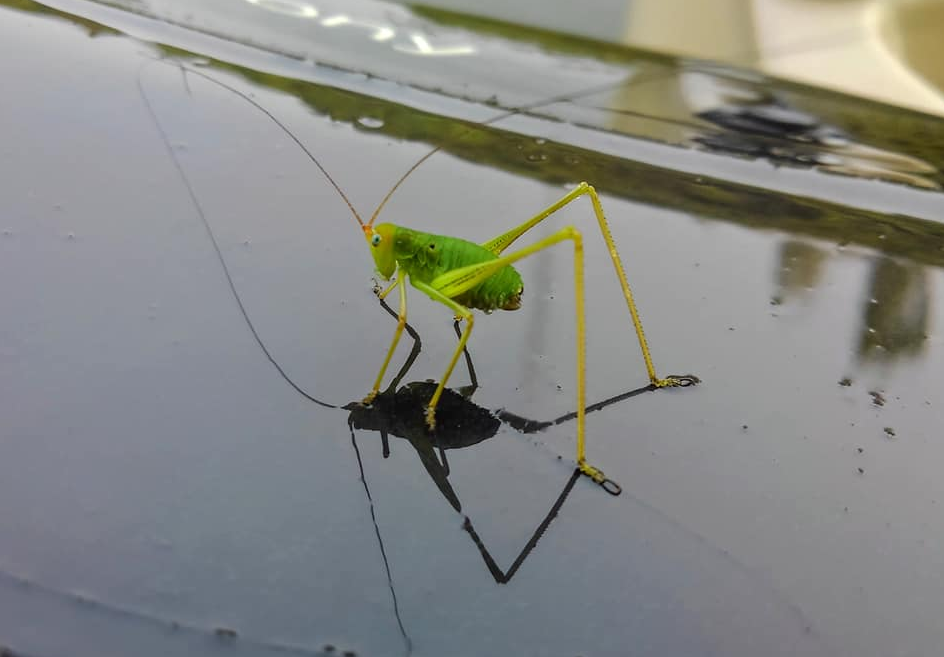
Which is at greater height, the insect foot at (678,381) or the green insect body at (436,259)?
the green insect body at (436,259)

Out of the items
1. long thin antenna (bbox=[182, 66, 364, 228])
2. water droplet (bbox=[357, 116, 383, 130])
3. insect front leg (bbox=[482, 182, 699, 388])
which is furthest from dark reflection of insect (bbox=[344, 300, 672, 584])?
water droplet (bbox=[357, 116, 383, 130])

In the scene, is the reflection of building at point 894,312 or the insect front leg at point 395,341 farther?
the reflection of building at point 894,312

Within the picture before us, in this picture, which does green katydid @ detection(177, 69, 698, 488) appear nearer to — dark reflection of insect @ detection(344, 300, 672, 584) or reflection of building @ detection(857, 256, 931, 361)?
dark reflection of insect @ detection(344, 300, 672, 584)

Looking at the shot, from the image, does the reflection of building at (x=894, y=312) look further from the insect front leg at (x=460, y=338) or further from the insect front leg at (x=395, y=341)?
the insect front leg at (x=395, y=341)

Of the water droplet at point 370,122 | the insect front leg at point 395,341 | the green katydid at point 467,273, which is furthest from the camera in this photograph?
the water droplet at point 370,122

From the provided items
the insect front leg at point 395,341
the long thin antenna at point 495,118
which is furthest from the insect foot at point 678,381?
the long thin antenna at point 495,118

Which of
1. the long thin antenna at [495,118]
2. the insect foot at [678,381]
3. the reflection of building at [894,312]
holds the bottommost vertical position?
the insect foot at [678,381]

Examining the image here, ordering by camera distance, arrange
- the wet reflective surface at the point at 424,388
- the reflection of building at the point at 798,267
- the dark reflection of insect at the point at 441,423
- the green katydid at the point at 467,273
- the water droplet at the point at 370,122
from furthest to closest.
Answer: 1. the water droplet at the point at 370,122
2. the reflection of building at the point at 798,267
3. the green katydid at the point at 467,273
4. the dark reflection of insect at the point at 441,423
5. the wet reflective surface at the point at 424,388

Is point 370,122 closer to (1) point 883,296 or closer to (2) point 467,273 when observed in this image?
(2) point 467,273
